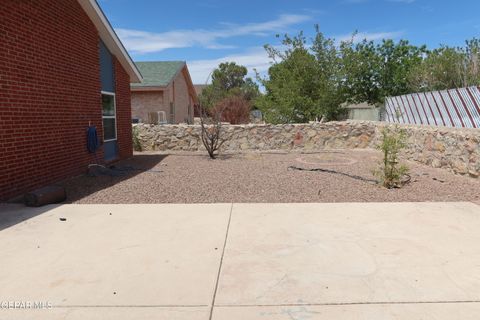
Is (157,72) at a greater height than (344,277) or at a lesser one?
greater

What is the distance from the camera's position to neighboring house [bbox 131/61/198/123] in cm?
2156

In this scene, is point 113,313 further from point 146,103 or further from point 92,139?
point 146,103

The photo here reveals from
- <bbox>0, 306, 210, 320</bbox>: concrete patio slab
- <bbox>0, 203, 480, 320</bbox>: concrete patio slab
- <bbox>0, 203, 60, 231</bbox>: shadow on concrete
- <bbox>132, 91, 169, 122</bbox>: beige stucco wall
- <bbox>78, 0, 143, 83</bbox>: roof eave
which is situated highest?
<bbox>78, 0, 143, 83</bbox>: roof eave

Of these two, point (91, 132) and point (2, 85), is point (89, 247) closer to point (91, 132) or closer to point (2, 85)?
point (2, 85)

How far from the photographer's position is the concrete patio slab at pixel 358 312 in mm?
2891

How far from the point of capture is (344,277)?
355 centimetres

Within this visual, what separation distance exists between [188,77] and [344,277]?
27.3m

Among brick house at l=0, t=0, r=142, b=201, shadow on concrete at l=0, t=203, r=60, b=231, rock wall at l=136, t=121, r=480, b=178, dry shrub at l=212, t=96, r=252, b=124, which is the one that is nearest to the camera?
shadow on concrete at l=0, t=203, r=60, b=231

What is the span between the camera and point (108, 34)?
10.9 meters

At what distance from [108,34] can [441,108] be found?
10.0 metres

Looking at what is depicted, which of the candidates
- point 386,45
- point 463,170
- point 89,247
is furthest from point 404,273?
point 386,45

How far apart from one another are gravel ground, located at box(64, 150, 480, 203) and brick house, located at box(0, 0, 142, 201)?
86 cm

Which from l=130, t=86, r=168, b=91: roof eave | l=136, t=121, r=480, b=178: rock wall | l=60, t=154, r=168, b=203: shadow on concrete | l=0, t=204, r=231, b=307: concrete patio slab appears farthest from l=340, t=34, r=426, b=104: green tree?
l=0, t=204, r=231, b=307: concrete patio slab

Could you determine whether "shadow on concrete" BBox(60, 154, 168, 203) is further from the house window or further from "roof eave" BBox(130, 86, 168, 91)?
"roof eave" BBox(130, 86, 168, 91)
